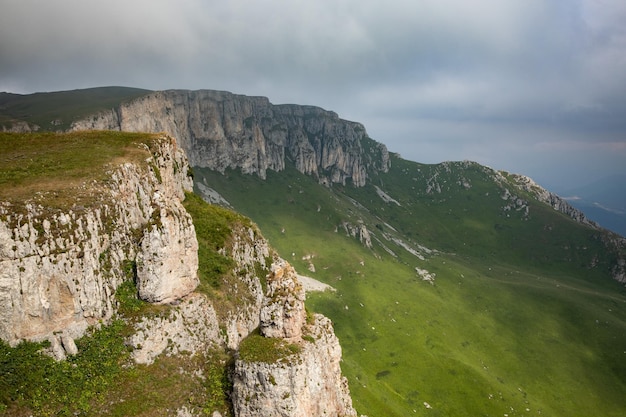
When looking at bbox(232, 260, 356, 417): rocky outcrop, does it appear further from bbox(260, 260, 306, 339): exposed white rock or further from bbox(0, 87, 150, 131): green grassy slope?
bbox(0, 87, 150, 131): green grassy slope

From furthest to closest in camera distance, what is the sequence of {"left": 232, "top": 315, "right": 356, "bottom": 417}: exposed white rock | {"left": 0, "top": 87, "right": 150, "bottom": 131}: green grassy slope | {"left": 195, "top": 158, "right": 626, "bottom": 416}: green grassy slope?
{"left": 0, "top": 87, "right": 150, "bottom": 131}: green grassy slope, {"left": 195, "top": 158, "right": 626, "bottom": 416}: green grassy slope, {"left": 232, "top": 315, "right": 356, "bottom": 417}: exposed white rock

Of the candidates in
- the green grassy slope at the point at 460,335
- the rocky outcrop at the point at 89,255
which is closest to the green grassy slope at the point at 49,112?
the green grassy slope at the point at 460,335

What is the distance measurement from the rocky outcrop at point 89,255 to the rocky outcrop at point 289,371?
13296 millimetres

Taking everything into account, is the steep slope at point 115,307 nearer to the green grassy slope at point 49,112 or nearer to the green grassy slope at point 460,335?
the green grassy slope at point 460,335

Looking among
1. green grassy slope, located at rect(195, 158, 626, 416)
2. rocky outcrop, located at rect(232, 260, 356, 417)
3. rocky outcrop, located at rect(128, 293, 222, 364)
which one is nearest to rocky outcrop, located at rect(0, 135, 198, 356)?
rocky outcrop, located at rect(128, 293, 222, 364)

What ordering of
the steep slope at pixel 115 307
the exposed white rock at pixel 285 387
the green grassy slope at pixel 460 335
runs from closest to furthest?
the steep slope at pixel 115 307
the exposed white rock at pixel 285 387
the green grassy slope at pixel 460 335

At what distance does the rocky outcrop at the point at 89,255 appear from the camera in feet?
103

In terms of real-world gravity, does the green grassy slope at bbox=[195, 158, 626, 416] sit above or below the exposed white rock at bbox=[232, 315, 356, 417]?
below

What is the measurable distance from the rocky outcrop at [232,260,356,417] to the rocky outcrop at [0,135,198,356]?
1330 cm

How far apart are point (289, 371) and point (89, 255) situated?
933 inches

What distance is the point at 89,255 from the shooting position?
36.4m

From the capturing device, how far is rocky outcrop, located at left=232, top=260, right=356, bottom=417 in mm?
33406

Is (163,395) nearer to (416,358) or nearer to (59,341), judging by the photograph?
(59,341)

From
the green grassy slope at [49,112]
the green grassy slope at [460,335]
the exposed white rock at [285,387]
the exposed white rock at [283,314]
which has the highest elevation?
the green grassy slope at [49,112]
